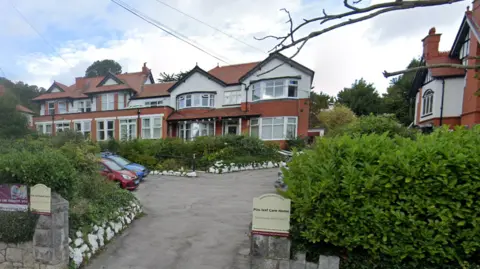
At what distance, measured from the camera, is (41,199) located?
3627 mm

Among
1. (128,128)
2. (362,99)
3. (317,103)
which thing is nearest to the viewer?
(128,128)

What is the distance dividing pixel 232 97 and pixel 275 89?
4.39 m

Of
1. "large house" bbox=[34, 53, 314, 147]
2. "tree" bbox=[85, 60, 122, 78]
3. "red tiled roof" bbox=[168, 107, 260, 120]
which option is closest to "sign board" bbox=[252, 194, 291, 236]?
"large house" bbox=[34, 53, 314, 147]

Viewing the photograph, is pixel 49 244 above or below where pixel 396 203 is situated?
below

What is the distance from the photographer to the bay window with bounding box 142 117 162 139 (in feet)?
73.3

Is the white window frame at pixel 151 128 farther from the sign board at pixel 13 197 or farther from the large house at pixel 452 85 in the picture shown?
the large house at pixel 452 85

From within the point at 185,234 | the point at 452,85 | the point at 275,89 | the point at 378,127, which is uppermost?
the point at 452,85

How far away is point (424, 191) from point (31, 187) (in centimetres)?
523

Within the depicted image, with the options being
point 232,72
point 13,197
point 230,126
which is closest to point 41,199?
point 13,197

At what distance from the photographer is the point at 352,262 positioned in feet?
8.88

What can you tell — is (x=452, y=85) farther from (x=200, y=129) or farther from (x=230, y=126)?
(x=200, y=129)

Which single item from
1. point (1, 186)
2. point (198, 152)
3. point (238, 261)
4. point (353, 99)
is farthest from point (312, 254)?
point (353, 99)

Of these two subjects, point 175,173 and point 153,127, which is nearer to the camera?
point 175,173

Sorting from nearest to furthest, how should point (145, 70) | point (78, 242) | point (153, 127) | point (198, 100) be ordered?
point (78, 242)
point (153, 127)
point (198, 100)
point (145, 70)
